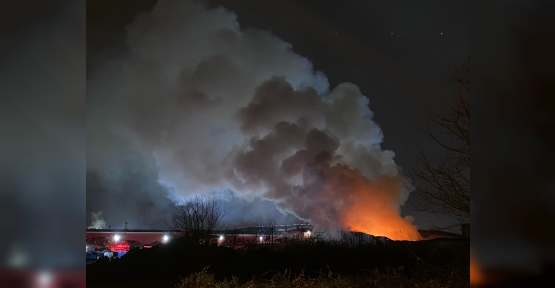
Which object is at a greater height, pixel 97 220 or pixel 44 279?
pixel 44 279

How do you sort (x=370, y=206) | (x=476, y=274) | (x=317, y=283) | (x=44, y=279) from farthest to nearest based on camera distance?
(x=370, y=206), (x=317, y=283), (x=476, y=274), (x=44, y=279)

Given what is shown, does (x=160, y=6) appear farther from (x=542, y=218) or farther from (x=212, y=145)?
(x=542, y=218)

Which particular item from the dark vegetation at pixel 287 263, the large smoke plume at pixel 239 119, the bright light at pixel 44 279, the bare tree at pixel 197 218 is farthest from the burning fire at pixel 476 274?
the bare tree at pixel 197 218

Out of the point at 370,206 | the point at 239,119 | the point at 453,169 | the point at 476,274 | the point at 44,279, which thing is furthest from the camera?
the point at 370,206

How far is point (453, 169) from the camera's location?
457 cm

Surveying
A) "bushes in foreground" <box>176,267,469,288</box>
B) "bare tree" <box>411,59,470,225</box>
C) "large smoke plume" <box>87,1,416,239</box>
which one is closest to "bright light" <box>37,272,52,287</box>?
"bushes in foreground" <box>176,267,469,288</box>

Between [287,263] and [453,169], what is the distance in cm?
314

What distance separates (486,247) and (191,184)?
5.55 m

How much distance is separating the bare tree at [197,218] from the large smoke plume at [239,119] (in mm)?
186

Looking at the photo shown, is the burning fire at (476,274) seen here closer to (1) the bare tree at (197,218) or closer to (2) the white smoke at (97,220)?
(1) the bare tree at (197,218)

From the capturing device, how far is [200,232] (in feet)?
21.3

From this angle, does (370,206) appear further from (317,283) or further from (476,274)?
(476,274)

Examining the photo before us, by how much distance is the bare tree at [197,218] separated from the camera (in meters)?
6.43

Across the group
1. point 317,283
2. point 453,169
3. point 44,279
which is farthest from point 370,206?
point 44,279
